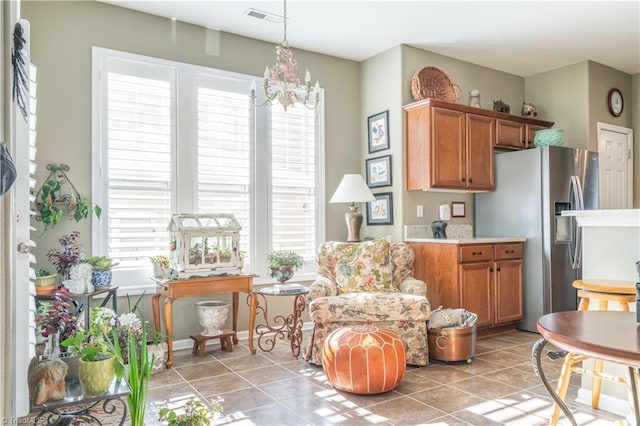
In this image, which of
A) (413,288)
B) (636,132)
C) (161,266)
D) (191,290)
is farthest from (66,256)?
(636,132)

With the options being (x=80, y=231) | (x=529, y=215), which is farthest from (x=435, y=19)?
(x=80, y=231)

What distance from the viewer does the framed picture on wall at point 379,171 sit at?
488 centimetres

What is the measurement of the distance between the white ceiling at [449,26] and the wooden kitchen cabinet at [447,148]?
0.72 m

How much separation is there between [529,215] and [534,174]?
41 cm

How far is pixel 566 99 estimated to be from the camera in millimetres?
5418

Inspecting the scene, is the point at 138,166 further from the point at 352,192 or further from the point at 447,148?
the point at 447,148

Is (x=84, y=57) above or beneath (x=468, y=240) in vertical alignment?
above

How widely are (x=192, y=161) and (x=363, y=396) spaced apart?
2.53 meters

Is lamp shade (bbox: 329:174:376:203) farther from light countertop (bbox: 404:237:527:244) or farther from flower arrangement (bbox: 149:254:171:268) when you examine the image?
flower arrangement (bbox: 149:254:171:268)

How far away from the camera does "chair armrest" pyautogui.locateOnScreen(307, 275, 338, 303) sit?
3729mm

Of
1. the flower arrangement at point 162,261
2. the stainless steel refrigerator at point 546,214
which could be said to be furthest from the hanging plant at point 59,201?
the stainless steel refrigerator at point 546,214

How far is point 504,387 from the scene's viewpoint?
3068 mm

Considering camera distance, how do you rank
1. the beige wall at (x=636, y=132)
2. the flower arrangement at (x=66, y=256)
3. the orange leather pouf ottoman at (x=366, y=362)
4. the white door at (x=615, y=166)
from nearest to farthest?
the orange leather pouf ottoman at (x=366, y=362) < the flower arrangement at (x=66, y=256) < the white door at (x=615, y=166) < the beige wall at (x=636, y=132)

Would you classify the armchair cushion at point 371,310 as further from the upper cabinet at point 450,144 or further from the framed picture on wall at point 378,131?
the framed picture on wall at point 378,131
